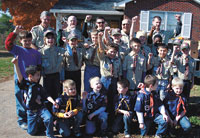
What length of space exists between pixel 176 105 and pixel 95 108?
1426 millimetres

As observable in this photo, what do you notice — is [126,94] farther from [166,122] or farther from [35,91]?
[35,91]

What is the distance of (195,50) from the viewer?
7.47 metres

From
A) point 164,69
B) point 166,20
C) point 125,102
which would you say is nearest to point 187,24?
point 166,20

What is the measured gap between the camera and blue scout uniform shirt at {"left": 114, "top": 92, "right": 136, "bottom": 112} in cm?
355

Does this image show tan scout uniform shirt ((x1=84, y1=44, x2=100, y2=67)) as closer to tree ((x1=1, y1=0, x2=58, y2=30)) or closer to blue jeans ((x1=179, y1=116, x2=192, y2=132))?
blue jeans ((x1=179, y1=116, x2=192, y2=132))

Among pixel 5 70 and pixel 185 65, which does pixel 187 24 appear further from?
pixel 5 70

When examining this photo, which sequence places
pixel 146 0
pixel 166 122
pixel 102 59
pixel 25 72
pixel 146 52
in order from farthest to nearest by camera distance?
pixel 146 0 < pixel 146 52 < pixel 102 59 < pixel 25 72 < pixel 166 122

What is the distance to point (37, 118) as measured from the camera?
11.2 feet

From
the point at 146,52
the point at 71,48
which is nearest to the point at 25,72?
the point at 71,48

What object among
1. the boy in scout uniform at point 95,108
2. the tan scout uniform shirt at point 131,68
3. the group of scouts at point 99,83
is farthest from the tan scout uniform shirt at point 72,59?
the tan scout uniform shirt at point 131,68

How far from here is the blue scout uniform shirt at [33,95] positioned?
332cm

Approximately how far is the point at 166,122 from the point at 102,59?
5.23 ft

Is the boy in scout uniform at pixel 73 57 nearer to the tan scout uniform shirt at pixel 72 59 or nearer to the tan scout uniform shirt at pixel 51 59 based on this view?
the tan scout uniform shirt at pixel 72 59

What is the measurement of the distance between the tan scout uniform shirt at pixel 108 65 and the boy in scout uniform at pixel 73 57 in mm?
456
